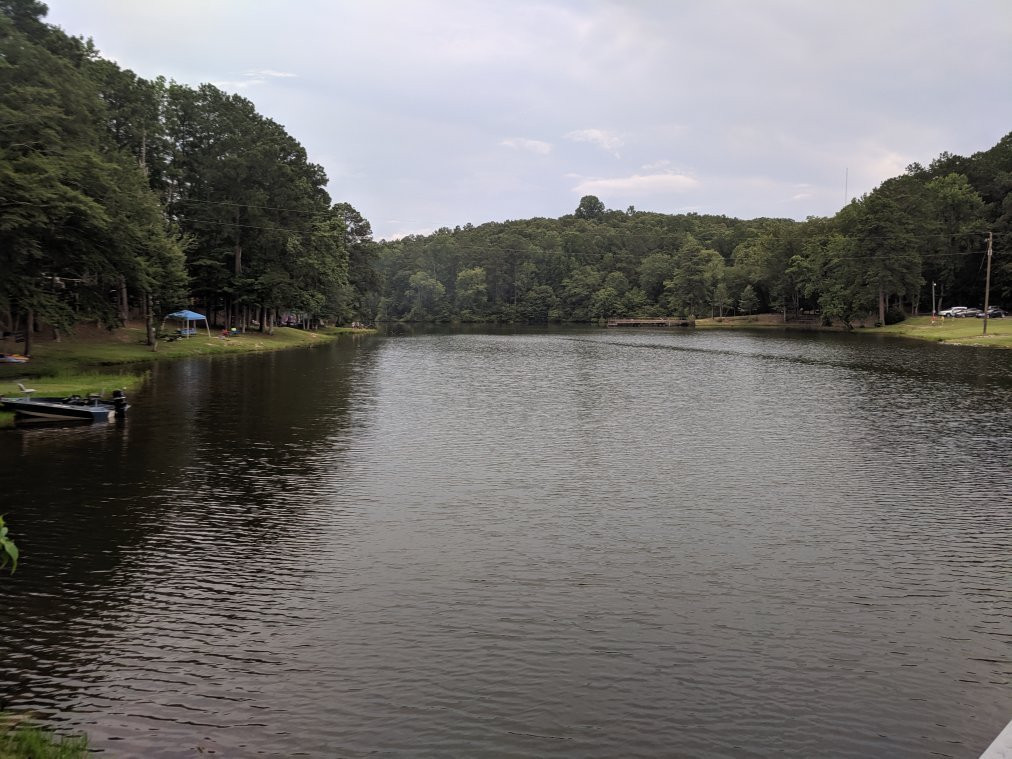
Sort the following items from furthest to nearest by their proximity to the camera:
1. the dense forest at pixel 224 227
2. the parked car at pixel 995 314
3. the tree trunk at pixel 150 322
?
the parked car at pixel 995 314, the tree trunk at pixel 150 322, the dense forest at pixel 224 227

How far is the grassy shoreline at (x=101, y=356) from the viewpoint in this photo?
3612 centimetres

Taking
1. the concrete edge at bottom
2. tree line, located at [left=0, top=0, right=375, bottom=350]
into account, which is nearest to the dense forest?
tree line, located at [left=0, top=0, right=375, bottom=350]

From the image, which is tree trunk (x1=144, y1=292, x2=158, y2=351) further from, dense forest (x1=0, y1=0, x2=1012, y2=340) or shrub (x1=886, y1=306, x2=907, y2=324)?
shrub (x1=886, y1=306, x2=907, y2=324)

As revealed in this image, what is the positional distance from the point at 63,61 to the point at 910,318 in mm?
116255

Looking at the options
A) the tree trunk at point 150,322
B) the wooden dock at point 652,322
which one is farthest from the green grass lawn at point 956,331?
the tree trunk at point 150,322

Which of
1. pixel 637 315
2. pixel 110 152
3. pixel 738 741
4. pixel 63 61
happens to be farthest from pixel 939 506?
pixel 637 315

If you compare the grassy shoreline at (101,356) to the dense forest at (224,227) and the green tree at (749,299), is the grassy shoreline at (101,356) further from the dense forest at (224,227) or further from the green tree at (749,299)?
the green tree at (749,299)

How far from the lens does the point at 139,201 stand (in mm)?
45250

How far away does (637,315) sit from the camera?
604 feet

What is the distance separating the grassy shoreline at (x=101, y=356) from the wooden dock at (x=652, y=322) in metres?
104

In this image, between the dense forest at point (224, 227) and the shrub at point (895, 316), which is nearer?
the dense forest at point (224, 227)

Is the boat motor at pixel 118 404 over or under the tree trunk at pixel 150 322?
under

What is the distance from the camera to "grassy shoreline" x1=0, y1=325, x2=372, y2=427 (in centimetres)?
3612

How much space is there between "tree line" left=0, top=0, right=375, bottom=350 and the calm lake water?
45.6 ft
